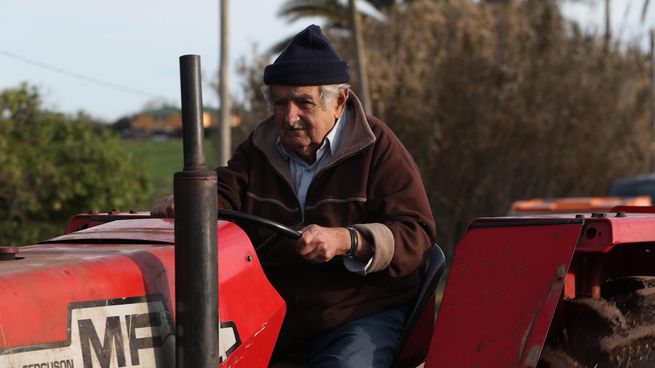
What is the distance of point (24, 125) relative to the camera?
42.8ft

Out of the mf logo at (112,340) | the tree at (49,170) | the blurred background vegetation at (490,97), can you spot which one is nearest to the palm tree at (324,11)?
the blurred background vegetation at (490,97)

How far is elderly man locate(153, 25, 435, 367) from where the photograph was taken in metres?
3.39

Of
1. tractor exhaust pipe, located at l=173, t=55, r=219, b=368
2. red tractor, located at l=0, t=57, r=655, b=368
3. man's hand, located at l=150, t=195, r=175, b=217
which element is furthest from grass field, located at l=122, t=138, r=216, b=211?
tractor exhaust pipe, located at l=173, t=55, r=219, b=368

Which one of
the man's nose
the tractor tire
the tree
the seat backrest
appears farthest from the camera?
the tree

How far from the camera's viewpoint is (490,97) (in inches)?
774

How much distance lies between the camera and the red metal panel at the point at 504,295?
3.04 m

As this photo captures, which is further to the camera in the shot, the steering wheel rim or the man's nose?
the man's nose

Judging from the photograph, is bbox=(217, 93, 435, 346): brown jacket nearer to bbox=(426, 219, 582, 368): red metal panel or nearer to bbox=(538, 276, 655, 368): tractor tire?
bbox=(426, 219, 582, 368): red metal panel

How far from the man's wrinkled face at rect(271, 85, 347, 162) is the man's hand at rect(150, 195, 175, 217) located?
1.46ft

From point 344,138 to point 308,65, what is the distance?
10.4 inches

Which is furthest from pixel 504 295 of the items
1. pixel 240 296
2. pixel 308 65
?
pixel 308 65

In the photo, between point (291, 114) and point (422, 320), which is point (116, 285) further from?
point (422, 320)

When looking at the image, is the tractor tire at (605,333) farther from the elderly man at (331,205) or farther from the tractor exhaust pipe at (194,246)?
the tractor exhaust pipe at (194,246)

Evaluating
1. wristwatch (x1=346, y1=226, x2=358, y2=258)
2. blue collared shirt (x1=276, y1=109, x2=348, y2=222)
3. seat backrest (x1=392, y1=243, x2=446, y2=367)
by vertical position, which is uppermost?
blue collared shirt (x1=276, y1=109, x2=348, y2=222)
